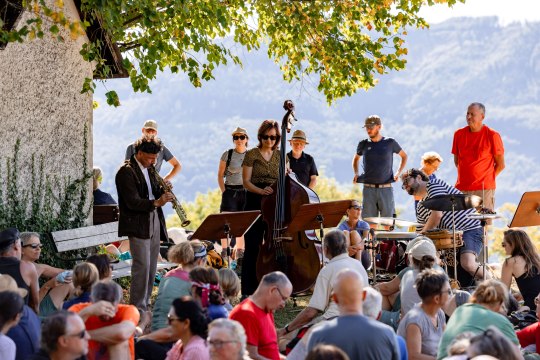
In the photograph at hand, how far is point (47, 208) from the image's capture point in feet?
39.7

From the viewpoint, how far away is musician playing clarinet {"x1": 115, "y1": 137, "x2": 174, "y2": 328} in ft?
33.2

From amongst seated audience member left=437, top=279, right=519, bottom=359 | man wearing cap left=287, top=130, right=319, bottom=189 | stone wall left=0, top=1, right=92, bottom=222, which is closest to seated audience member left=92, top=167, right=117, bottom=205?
stone wall left=0, top=1, right=92, bottom=222

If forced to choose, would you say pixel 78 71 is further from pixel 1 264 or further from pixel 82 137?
pixel 1 264

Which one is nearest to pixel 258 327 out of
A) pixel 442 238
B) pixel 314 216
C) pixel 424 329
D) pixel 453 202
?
pixel 424 329

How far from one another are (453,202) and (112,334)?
529cm

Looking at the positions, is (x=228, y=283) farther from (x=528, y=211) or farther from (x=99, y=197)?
(x=99, y=197)

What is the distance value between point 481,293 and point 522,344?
1035mm

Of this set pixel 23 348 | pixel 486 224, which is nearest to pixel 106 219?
pixel 486 224

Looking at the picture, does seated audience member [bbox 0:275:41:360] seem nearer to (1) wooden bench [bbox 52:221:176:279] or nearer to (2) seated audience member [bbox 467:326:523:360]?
(2) seated audience member [bbox 467:326:523:360]

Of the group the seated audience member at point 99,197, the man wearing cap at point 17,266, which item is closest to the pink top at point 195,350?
the man wearing cap at point 17,266

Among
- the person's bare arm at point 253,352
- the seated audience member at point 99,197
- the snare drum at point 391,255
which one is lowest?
the person's bare arm at point 253,352

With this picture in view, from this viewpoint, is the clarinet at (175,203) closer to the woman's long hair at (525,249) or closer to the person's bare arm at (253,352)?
the woman's long hair at (525,249)

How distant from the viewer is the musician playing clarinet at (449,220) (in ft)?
37.0

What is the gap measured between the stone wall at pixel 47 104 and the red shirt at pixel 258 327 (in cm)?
557
